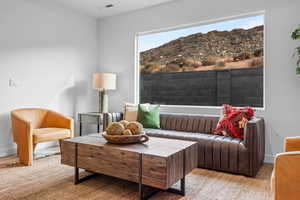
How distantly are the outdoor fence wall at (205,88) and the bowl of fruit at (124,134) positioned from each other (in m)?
1.81

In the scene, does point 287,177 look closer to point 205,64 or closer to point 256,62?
point 256,62

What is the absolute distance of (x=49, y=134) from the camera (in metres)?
3.09

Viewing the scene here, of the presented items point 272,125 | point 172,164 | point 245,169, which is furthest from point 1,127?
point 272,125

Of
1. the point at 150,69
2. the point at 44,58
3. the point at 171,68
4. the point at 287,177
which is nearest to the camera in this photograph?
the point at 287,177

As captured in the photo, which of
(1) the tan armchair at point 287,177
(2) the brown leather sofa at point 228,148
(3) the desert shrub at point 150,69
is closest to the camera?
(1) the tan armchair at point 287,177

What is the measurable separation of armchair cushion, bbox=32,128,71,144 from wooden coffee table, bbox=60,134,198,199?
0.79 metres

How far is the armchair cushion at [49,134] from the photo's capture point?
2.98 metres

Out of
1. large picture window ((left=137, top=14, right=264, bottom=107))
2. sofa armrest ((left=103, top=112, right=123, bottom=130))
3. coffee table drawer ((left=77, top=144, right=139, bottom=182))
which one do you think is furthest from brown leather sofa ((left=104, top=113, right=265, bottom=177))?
coffee table drawer ((left=77, top=144, right=139, bottom=182))

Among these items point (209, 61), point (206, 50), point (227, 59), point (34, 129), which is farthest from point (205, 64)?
point (34, 129)

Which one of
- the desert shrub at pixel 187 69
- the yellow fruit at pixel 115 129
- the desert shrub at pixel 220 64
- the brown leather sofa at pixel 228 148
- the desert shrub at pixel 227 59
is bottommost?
the brown leather sofa at pixel 228 148

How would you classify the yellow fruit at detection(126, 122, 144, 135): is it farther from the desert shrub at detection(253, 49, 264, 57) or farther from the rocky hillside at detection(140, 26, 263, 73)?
the desert shrub at detection(253, 49, 264, 57)

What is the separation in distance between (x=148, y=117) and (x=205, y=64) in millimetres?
1315

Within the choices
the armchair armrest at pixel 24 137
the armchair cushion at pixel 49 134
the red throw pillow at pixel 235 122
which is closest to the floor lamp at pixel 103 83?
the armchair cushion at pixel 49 134

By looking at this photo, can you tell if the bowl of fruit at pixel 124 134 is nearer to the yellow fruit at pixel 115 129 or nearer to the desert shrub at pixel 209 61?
the yellow fruit at pixel 115 129
